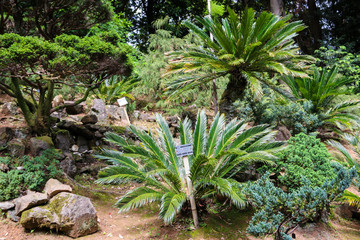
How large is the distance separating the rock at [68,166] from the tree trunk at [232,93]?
12.0ft

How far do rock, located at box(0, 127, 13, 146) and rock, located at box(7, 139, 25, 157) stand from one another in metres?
0.19

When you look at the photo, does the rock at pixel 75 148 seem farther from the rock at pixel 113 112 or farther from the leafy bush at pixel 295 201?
the leafy bush at pixel 295 201

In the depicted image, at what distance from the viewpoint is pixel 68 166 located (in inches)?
191

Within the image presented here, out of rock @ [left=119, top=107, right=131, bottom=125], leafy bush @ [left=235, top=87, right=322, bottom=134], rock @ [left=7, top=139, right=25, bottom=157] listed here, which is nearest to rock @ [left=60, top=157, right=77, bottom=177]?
rock @ [left=7, top=139, right=25, bottom=157]

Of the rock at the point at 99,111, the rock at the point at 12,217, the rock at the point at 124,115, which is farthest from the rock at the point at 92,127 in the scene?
the rock at the point at 12,217

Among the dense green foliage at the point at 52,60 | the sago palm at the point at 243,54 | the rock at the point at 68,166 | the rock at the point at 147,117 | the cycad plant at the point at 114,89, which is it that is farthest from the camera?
the rock at the point at 147,117

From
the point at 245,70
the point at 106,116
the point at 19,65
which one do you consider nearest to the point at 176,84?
the point at 245,70

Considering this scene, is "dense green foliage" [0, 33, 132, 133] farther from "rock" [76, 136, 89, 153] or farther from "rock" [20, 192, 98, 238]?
"rock" [20, 192, 98, 238]

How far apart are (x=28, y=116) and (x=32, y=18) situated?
2.31 m

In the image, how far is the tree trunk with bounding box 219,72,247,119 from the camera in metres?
5.72

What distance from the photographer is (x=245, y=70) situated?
5.50 meters

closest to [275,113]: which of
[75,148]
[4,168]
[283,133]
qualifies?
[283,133]

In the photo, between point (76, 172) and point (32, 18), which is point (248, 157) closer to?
point (76, 172)

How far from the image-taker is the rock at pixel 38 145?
14.9ft
